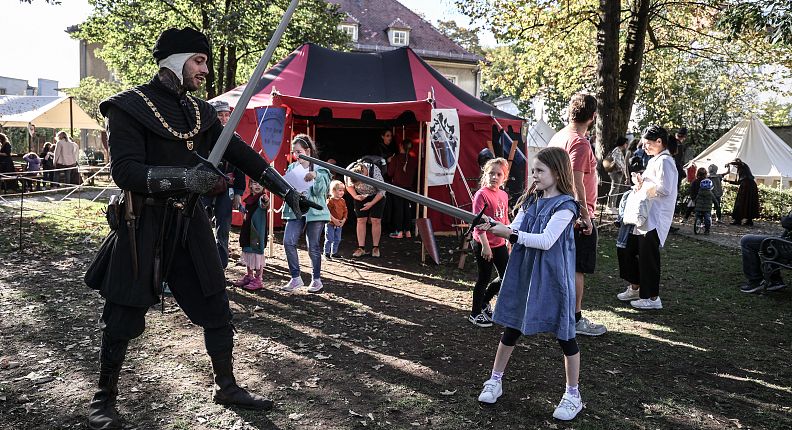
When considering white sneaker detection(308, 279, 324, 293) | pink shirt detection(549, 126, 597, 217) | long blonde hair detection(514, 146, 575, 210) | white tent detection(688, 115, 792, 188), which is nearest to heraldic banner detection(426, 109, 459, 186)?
white sneaker detection(308, 279, 324, 293)

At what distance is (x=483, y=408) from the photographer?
12.2 ft

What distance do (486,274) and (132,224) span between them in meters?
3.02

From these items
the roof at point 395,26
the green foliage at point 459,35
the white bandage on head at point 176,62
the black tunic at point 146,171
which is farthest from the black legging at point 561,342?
the green foliage at point 459,35

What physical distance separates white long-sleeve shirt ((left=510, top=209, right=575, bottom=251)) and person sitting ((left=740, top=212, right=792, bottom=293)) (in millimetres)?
4855

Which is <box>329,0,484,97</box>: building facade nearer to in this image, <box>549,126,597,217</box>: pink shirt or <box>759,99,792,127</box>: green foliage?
<box>759,99,792,127</box>: green foliage

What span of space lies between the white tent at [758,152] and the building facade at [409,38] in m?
17.5

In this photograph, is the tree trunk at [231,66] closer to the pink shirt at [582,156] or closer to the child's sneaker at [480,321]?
the child's sneaker at [480,321]

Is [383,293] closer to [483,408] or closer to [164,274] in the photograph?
[483,408]

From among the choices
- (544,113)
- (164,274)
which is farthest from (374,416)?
(544,113)

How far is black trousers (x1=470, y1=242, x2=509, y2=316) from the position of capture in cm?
524

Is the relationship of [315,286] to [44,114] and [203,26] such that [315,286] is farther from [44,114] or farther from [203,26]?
[44,114]

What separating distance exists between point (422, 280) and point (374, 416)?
4000 millimetres

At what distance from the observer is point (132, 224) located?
123 inches

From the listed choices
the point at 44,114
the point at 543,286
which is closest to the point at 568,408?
the point at 543,286
